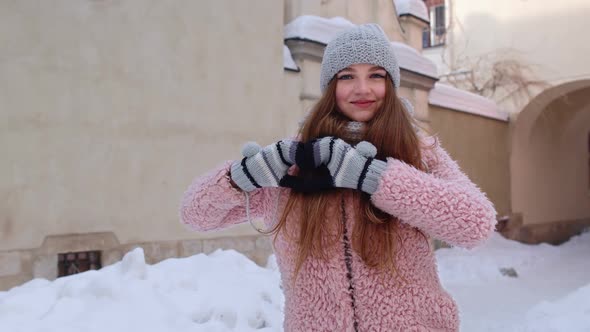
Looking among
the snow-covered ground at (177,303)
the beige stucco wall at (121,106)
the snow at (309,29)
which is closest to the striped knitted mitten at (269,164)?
the snow-covered ground at (177,303)

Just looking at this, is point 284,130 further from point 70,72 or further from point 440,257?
point 440,257

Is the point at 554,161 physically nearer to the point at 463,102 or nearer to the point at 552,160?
the point at 552,160

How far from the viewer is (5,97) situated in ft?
13.6

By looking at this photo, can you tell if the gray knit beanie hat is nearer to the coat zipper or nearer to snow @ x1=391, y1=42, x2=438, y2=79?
the coat zipper

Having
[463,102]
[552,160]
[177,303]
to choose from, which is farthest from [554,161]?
[177,303]

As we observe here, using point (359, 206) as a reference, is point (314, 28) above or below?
above

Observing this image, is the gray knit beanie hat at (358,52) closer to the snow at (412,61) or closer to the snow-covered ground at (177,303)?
the snow-covered ground at (177,303)

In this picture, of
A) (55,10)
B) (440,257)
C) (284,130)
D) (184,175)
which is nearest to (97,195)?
(184,175)

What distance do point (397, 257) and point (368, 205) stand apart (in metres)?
0.15

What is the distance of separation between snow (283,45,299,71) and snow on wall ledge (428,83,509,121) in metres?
3.38

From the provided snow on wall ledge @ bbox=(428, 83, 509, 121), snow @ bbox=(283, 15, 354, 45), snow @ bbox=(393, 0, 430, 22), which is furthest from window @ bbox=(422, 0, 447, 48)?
snow @ bbox=(283, 15, 354, 45)

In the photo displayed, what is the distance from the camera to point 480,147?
10219 millimetres

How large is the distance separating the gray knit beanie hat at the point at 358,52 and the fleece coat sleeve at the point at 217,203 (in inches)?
15.3

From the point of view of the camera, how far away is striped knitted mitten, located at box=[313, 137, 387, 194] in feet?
4.21
